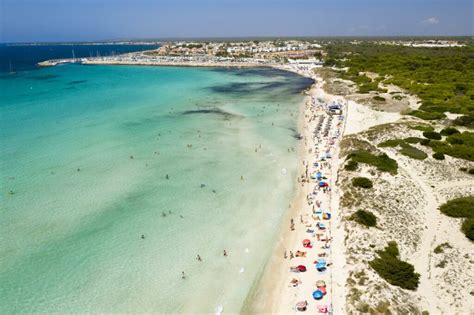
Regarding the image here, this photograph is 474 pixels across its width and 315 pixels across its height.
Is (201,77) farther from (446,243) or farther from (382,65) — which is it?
(446,243)

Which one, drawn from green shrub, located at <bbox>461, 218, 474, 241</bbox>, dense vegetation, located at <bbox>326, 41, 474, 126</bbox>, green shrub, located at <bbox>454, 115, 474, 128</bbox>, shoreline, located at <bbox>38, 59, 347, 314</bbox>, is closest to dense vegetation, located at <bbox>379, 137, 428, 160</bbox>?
shoreline, located at <bbox>38, 59, 347, 314</bbox>

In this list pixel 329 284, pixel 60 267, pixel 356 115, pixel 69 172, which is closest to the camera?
pixel 329 284

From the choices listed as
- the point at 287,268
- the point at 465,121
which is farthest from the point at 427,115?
the point at 287,268

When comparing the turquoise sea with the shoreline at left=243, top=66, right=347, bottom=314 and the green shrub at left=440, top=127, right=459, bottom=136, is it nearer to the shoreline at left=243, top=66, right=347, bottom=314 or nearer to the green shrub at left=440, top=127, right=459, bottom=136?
the shoreline at left=243, top=66, right=347, bottom=314

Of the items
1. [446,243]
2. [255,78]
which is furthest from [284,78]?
[446,243]

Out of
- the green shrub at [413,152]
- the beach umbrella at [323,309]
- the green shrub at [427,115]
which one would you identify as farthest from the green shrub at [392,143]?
the beach umbrella at [323,309]

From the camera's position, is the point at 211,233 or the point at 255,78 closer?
the point at 211,233

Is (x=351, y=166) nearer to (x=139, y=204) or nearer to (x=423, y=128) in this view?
(x=423, y=128)
